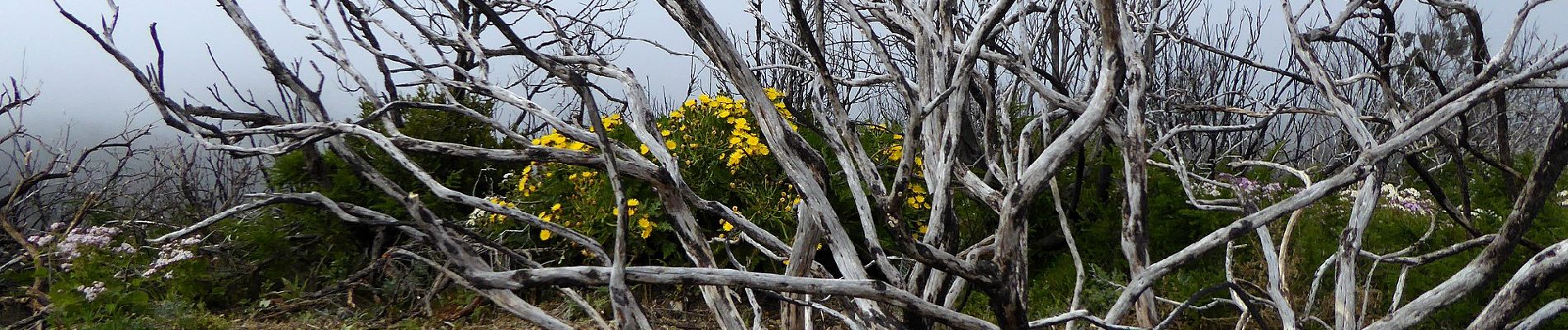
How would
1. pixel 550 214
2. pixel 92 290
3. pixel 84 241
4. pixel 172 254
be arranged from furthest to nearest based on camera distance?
pixel 550 214, pixel 172 254, pixel 84 241, pixel 92 290

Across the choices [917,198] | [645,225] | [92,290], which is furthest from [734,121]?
[92,290]

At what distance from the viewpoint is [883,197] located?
1334mm

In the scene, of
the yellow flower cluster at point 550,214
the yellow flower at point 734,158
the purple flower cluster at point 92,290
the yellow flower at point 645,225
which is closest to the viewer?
the purple flower cluster at point 92,290

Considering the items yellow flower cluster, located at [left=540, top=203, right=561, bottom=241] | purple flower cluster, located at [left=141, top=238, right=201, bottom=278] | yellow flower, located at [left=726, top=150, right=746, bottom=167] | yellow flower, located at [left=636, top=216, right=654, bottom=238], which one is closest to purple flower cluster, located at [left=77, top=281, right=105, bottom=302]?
purple flower cluster, located at [left=141, top=238, right=201, bottom=278]

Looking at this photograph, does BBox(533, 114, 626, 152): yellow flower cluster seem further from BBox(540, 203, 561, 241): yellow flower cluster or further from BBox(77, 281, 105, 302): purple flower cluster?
BBox(77, 281, 105, 302): purple flower cluster

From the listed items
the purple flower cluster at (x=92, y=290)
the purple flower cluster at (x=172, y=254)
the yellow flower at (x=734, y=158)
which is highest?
the yellow flower at (x=734, y=158)

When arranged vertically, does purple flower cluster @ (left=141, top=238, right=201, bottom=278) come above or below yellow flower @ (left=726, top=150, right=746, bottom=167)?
below

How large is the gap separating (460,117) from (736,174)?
2175mm

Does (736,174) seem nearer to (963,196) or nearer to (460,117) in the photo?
(963,196)

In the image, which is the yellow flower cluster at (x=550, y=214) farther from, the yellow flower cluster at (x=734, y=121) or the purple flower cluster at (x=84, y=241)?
the purple flower cluster at (x=84, y=241)

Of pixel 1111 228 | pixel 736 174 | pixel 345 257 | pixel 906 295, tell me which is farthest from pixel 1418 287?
pixel 345 257

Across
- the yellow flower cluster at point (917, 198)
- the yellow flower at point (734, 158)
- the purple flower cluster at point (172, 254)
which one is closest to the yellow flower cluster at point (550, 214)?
the yellow flower at point (734, 158)

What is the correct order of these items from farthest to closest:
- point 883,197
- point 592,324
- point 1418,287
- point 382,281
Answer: point 382,281, point 592,324, point 1418,287, point 883,197

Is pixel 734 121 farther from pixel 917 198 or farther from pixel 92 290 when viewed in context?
pixel 92 290
